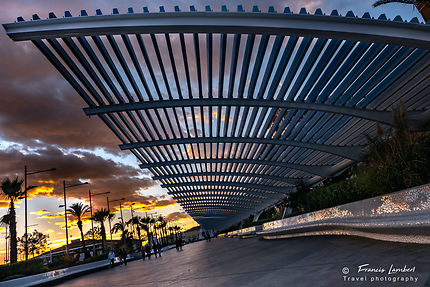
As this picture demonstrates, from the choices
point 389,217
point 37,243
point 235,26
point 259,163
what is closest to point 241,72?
point 235,26

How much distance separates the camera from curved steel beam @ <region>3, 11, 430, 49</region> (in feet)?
32.6

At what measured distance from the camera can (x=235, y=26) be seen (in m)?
10.2

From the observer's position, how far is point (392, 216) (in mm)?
4836

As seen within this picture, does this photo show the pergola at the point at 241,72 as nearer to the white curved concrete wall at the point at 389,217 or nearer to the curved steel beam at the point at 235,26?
the curved steel beam at the point at 235,26

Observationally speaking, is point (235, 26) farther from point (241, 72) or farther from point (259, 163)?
point (259, 163)

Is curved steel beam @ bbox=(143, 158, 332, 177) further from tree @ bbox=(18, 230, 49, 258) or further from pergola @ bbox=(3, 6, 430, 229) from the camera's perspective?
tree @ bbox=(18, 230, 49, 258)

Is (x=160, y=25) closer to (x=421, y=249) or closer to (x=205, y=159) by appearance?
(x=421, y=249)

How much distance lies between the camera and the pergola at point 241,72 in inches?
403

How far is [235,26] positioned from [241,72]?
12.6ft

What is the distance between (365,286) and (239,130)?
19.8m

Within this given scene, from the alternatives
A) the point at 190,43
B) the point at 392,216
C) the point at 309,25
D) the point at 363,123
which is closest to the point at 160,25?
the point at 190,43

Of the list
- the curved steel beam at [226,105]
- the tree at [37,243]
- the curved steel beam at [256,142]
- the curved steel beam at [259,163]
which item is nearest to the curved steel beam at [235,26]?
the curved steel beam at [226,105]

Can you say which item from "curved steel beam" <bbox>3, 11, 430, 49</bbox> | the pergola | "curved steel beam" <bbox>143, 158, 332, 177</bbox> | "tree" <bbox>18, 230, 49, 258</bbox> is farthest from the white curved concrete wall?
"tree" <bbox>18, 230, 49, 258</bbox>

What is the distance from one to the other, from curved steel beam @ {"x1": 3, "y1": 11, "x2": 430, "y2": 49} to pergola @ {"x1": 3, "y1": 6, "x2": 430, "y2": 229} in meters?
→ 0.03
